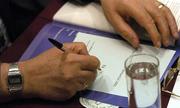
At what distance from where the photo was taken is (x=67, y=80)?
102 cm

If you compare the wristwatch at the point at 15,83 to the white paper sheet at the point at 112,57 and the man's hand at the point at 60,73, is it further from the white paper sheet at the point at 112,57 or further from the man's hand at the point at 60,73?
the white paper sheet at the point at 112,57

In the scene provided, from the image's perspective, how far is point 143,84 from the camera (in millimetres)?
875

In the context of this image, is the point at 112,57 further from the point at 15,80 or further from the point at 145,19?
the point at 15,80

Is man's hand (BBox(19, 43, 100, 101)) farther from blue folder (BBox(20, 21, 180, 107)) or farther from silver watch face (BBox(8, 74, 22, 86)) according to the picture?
blue folder (BBox(20, 21, 180, 107))

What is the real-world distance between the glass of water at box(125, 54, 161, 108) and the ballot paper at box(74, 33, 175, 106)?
10 centimetres

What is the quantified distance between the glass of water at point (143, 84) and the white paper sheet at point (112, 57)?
110 millimetres

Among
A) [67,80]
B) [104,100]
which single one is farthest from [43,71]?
[104,100]

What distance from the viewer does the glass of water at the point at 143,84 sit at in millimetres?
877

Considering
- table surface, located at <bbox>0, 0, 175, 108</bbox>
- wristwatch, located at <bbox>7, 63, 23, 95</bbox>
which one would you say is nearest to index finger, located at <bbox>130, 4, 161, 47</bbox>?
table surface, located at <bbox>0, 0, 175, 108</bbox>

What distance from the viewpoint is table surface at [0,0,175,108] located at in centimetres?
104

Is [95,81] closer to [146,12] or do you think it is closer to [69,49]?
[69,49]

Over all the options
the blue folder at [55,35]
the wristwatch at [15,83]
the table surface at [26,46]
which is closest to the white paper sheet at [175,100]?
the table surface at [26,46]

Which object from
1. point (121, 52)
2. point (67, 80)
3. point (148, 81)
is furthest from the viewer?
point (121, 52)

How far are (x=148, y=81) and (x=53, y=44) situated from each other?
1.27ft
